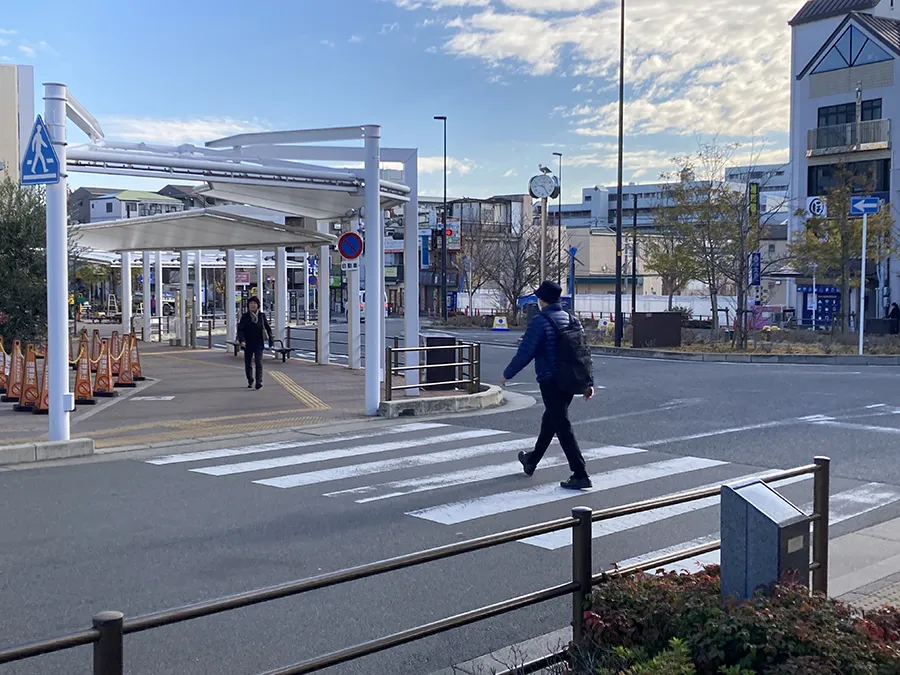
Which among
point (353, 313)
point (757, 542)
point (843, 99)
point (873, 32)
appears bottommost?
point (757, 542)

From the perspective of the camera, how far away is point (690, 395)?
1817 cm

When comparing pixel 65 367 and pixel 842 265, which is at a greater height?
pixel 842 265

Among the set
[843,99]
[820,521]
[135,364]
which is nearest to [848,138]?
[843,99]

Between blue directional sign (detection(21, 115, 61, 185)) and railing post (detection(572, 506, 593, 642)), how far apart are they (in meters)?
9.12

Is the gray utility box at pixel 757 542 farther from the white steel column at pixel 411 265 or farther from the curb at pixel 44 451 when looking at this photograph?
the white steel column at pixel 411 265

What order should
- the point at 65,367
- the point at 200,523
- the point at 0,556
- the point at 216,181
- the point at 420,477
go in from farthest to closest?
1. the point at 216,181
2. the point at 65,367
3. the point at 420,477
4. the point at 200,523
5. the point at 0,556

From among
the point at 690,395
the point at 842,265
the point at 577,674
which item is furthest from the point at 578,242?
the point at 577,674

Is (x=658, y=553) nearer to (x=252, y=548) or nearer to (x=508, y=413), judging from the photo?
(x=252, y=548)

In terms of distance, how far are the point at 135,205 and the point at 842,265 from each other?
71.6m

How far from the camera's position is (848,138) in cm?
4575

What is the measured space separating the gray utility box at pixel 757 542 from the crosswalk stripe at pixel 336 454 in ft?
22.8

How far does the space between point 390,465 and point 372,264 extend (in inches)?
203

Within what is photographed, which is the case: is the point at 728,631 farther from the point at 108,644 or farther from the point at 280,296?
the point at 280,296

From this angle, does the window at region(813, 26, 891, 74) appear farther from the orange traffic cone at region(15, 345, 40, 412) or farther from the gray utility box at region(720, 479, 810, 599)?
the gray utility box at region(720, 479, 810, 599)
